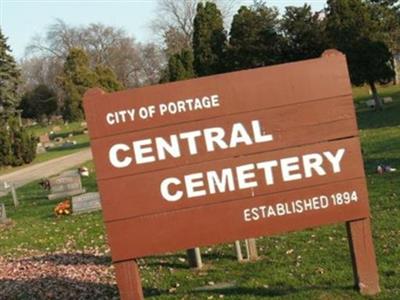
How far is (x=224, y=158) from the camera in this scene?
221 inches

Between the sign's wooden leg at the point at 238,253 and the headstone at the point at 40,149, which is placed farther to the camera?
the headstone at the point at 40,149

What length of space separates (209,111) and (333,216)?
54.8 inches

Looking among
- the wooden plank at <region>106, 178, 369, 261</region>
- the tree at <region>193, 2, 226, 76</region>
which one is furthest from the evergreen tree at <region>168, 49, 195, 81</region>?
the wooden plank at <region>106, 178, 369, 261</region>

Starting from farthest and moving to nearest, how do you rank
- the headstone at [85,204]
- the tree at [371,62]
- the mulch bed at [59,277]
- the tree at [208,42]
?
the tree at [208,42]
the tree at [371,62]
the headstone at [85,204]
the mulch bed at [59,277]

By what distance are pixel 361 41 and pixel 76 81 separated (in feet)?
127

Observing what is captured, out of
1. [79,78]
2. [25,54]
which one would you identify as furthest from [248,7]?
[25,54]

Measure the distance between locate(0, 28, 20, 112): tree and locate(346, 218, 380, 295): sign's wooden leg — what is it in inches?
2131

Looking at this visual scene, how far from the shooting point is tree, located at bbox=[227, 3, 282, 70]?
4853cm

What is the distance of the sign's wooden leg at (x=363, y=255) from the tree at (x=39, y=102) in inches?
3131

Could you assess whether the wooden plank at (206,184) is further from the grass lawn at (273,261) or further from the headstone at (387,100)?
the headstone at (387,100)

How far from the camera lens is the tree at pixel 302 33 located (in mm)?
45438

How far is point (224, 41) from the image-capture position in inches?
2073

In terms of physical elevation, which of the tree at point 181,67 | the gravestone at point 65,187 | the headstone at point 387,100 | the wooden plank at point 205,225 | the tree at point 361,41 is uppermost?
the tree at point 181,67

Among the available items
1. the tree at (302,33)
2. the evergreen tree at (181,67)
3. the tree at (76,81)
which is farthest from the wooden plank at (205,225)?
the tree at (76,81)
